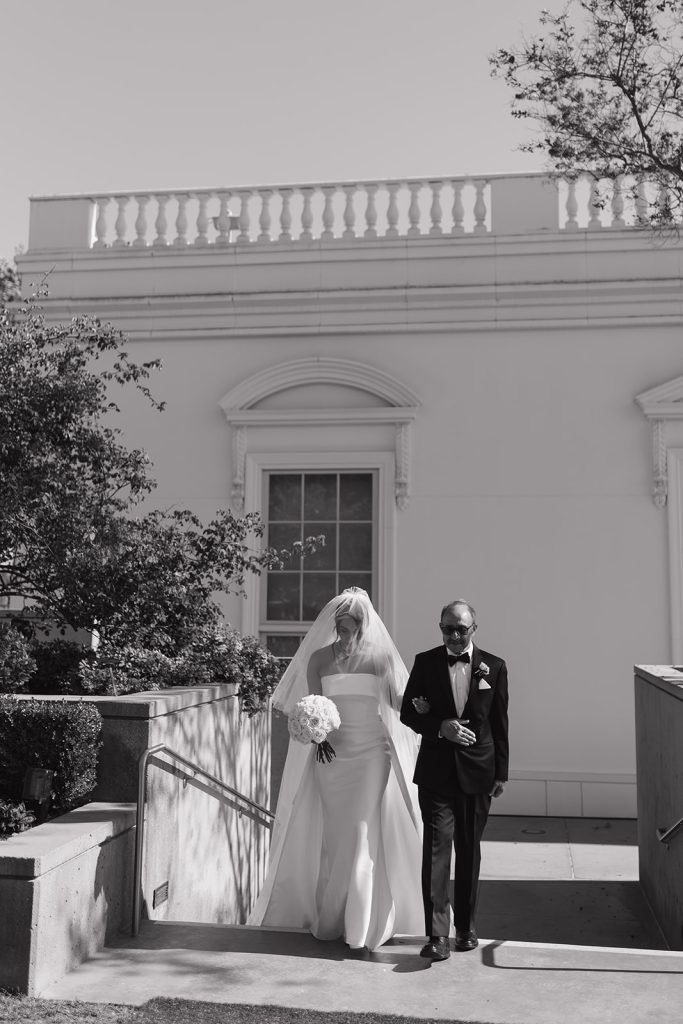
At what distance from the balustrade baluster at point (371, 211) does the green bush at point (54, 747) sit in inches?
344

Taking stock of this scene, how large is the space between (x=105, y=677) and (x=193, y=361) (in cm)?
683

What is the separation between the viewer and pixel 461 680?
5758 mm

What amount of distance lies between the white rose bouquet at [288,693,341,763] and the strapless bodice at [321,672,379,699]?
0.73ft

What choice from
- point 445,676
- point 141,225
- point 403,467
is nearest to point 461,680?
point 445,676

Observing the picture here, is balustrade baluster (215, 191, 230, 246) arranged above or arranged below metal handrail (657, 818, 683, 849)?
above

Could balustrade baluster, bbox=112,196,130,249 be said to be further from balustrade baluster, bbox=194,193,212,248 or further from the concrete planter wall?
the concrete planter wall

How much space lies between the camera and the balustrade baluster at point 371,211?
1322 centimetres

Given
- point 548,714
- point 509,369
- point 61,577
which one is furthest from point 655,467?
point 61,577

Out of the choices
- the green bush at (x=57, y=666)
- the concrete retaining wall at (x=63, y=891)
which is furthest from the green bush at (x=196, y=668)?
the concrete retaining wall at (x=63, y=891)

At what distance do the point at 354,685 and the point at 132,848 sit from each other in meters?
1.55

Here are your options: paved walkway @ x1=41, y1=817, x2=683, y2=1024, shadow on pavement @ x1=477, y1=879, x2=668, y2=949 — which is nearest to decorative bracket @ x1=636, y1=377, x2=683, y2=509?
shadow on pavement @ x1=477, y1=879, x2=668, y2=949

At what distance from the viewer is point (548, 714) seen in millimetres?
12141

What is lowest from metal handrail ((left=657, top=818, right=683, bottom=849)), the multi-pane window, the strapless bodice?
metal handrail ((left=657, top=818, right=683, bottom=849))

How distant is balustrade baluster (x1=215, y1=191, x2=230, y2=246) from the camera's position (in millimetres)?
13539
